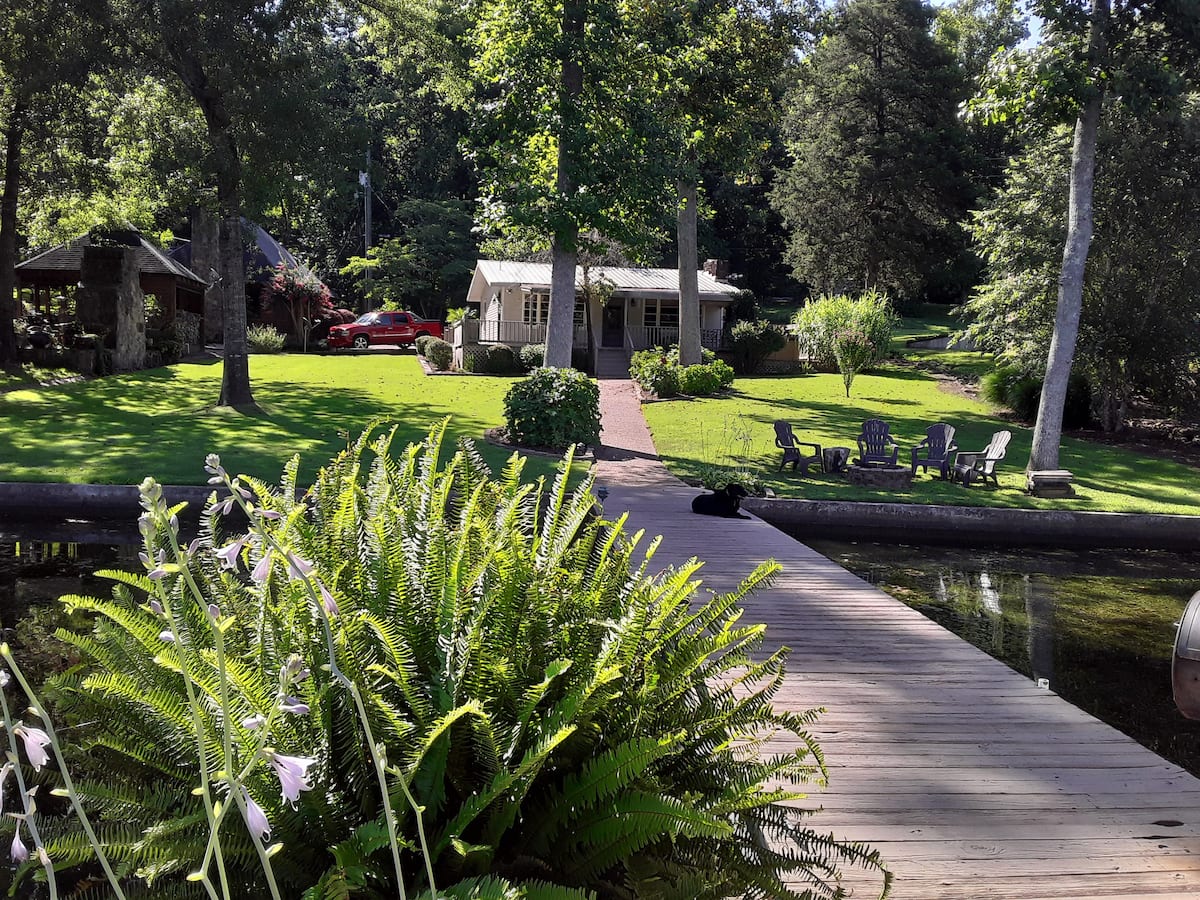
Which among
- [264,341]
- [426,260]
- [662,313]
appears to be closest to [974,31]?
[662,313]

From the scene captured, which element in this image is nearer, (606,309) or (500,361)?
(500,361)

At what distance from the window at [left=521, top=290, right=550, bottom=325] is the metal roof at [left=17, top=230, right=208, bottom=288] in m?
11.2

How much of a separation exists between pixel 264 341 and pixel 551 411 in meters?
22.0

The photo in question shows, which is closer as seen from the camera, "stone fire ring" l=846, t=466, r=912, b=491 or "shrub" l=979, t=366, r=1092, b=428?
"stone fire ring" l=846, t=466, r=912, b=491

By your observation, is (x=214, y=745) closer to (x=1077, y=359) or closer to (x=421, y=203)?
(x=1077, y=359)

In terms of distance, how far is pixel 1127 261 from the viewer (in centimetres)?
2141

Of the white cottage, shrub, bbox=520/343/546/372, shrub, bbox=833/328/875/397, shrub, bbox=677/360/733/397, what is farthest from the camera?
the white cottage

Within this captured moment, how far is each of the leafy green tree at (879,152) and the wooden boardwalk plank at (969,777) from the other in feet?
119

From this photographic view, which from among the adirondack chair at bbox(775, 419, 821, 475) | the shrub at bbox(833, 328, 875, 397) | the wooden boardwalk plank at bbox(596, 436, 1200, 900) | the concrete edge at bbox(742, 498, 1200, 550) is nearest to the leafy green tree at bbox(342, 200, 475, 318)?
the shrub at bbox(833, 328, 875, 397)

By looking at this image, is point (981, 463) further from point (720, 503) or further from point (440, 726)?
point (440, 726)

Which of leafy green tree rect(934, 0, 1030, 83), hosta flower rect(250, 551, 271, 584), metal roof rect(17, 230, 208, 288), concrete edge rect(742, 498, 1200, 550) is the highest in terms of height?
leafy green tree rect(934, 0, 1030, 83)

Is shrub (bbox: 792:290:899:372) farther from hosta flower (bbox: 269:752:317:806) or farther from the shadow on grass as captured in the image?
hosta flower (bbox: 269:752:317:806)

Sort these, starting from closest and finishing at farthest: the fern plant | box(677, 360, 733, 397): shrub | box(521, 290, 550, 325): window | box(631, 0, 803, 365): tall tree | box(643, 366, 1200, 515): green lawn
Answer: the fern plant < box(643, 366, 1200, 515): green lawn < box(631, 0, 803, 365): tall tree < box(677, 360, 733, 397): shrub < box(521, 290, 550, 325): window

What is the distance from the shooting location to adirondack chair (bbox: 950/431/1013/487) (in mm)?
16359
